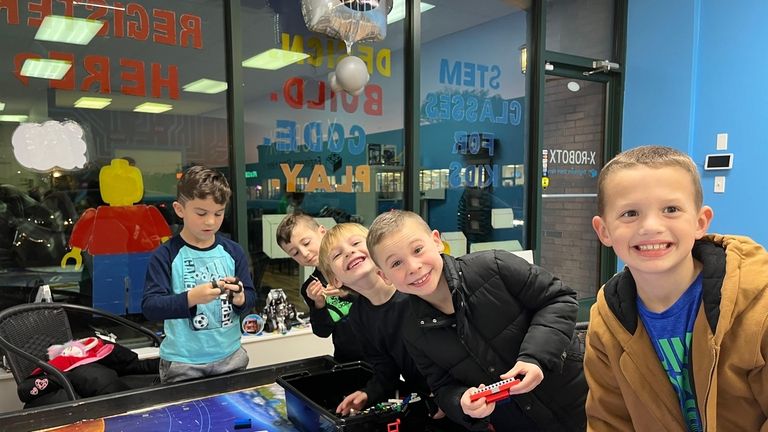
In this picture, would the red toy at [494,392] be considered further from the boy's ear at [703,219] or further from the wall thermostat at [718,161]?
the wall thermostat at [718,161]

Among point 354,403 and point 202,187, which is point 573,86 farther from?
point 354,403

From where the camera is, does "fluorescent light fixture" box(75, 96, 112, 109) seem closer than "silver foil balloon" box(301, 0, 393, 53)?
Yes

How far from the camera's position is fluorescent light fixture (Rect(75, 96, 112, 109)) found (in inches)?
107

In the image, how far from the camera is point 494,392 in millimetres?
1207

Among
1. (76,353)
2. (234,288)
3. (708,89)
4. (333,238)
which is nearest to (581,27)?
(708,89)

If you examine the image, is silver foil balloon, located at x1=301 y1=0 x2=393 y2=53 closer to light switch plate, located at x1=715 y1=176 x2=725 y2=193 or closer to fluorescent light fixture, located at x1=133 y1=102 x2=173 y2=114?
fluorescent light fixture, located at x1=133 y1=102 x2=173 y2=114

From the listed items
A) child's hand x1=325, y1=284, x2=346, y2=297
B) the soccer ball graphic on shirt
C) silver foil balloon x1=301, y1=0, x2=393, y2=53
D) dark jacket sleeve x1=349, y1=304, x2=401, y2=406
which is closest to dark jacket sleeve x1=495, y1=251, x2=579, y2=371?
dark jacket sleeve x1=349, y1=304, x2=401, y2=406

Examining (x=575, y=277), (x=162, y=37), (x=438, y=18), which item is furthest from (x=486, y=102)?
(x=162, y=37)

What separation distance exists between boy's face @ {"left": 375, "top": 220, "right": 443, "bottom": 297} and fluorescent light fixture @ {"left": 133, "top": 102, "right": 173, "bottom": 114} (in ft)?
6.70

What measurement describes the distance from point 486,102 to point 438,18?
749 mm

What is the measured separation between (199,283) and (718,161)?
13.4ft

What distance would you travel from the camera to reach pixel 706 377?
1038 millimetres

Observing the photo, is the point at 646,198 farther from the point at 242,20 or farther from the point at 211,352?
the point at 242,20

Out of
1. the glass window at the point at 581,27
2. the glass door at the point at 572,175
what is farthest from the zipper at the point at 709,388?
the glass window at the point at 581,27
